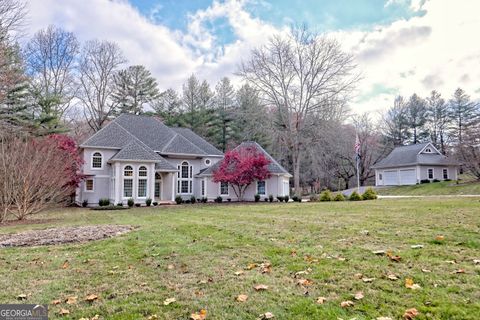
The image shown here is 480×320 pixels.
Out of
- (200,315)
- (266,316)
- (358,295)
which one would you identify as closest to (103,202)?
(200,315)

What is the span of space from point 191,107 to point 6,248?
36333 millimetres

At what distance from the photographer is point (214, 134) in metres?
40.5

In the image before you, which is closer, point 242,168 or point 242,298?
point 242,298

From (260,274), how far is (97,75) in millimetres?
38749

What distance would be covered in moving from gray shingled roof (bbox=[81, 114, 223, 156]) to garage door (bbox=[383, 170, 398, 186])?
2308 centimetres

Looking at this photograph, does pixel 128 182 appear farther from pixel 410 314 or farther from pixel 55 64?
pixel 410 314

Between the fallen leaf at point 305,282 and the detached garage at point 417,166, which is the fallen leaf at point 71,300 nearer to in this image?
the fallen leaf at point 305,282

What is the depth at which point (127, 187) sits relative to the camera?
78.8 feet

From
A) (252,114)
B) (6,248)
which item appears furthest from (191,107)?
(6,248)

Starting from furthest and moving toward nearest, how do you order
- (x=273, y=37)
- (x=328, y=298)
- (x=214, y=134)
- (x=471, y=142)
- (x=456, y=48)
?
(x=214, y=134), (x=471, y=142), (x=273, y=37), (x=456, y=48), (x=328, y=298)

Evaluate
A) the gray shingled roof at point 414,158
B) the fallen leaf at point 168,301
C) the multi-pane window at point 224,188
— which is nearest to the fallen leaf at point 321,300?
the fallen leaf at point 168,301

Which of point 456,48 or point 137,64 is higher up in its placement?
point 137,64

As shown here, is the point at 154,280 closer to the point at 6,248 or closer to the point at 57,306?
the point at 57,306

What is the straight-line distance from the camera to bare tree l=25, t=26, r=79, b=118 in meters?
32.1
